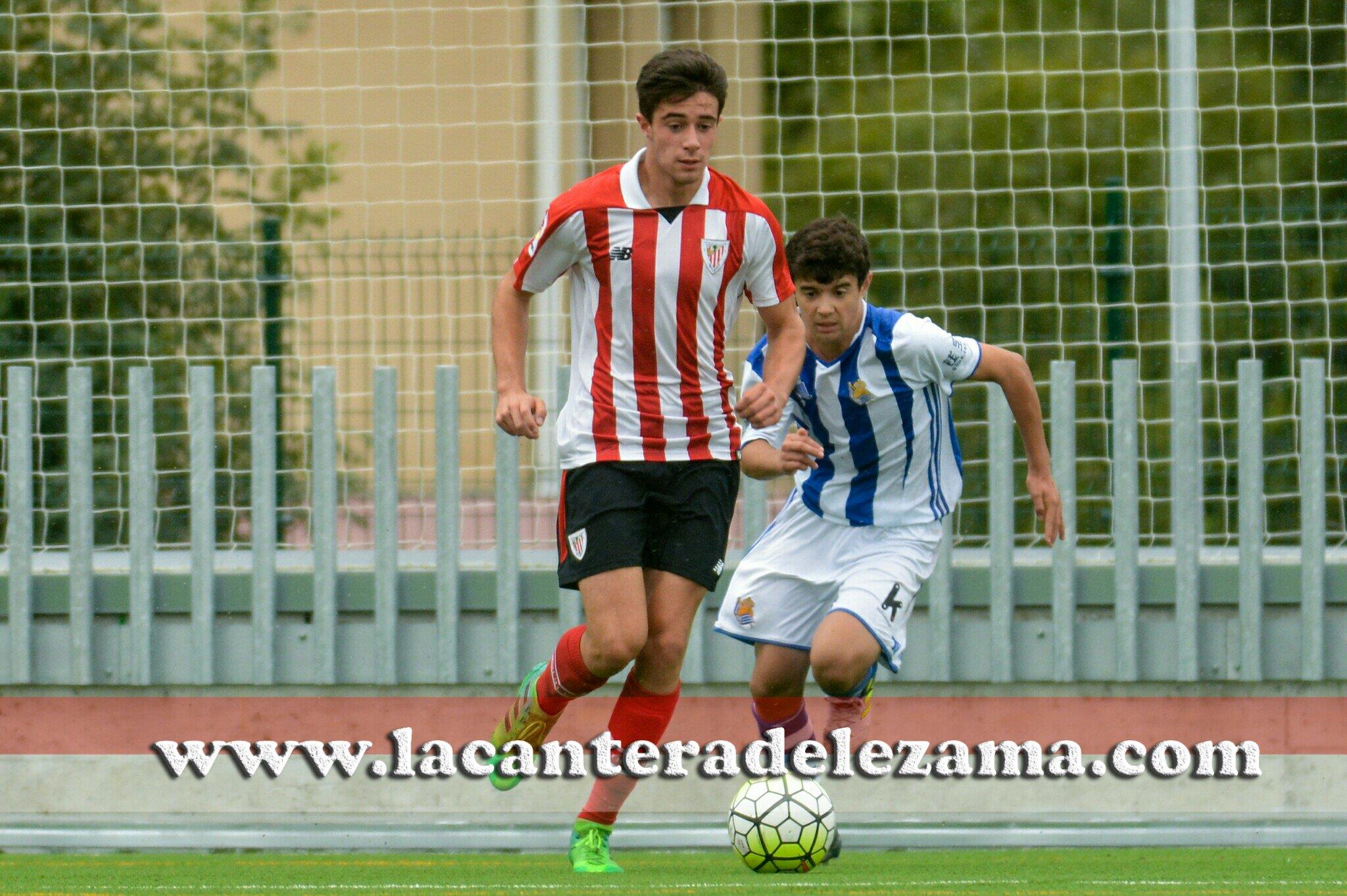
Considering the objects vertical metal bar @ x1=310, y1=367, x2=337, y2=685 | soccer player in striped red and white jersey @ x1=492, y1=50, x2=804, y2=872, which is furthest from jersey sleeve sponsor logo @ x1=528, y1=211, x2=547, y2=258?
vertical metal bar @ x1=310, y1=367, x2=337, y2=685

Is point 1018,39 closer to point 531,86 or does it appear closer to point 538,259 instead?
point 531,86

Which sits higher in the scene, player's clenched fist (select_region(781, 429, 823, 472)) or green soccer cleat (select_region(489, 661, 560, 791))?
player's clenched fist (select_region(781, 429, 823, 472))

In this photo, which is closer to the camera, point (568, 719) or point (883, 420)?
point (883, 420)

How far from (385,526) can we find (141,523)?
91 cm

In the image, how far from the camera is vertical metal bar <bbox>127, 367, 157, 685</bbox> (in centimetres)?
670

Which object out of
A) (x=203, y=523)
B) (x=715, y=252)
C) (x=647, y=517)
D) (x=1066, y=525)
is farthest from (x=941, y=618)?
(x=203, y=523)

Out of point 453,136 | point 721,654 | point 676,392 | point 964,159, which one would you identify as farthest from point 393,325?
point 676,392

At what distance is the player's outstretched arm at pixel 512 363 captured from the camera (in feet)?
14.0

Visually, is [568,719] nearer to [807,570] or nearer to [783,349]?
[807,570]

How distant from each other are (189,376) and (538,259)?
256 cm

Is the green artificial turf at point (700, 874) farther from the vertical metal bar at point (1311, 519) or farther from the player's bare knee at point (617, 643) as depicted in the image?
the vertical metal bar at point (1311, 519)

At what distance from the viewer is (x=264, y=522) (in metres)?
6.69

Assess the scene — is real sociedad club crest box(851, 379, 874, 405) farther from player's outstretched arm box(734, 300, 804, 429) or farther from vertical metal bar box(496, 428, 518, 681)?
vertical metal bar box(496, 428, 518, 681)

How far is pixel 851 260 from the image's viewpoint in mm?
4820
